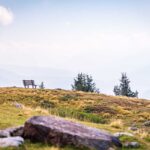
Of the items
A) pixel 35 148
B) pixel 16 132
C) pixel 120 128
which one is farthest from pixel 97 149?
pixel 120 128

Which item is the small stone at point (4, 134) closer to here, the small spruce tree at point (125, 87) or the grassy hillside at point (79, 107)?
the grassy hillside at point (79, 107)

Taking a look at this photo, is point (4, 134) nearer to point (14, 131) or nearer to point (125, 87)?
point (14, 131)

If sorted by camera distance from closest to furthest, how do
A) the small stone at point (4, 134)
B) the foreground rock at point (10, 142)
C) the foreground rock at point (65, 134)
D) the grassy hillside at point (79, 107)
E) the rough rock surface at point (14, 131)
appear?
the foreground rock at point (10, 142), the foreground rock at point (65, 134), the small stone at point (4, 134), the rough rock surface at point (14, 131), the grassy hillside at point (79, 107)


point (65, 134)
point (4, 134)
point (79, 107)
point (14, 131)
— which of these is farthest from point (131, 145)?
point (79, 107)

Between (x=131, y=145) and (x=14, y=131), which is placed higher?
(x=14, y=131)

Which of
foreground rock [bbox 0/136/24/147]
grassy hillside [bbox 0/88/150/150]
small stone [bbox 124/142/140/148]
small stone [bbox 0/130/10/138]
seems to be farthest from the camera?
grassy hillside [bbox 0/88/150/150]

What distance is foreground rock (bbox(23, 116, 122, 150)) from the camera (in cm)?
1789

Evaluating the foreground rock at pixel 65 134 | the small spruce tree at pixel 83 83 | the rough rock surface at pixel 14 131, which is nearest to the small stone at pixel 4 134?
the rough rock surface at pixel 14 131

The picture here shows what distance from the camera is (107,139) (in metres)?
18.5

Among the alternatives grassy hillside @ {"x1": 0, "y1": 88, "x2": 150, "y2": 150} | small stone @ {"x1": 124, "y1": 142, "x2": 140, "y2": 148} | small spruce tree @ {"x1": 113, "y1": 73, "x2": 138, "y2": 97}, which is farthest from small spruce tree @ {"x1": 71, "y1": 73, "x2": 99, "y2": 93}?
small stone @ {"x1": 124, "y1": 142, "x2": 140, "y2": 148}

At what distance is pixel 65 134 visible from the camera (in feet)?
Answer: 59.0

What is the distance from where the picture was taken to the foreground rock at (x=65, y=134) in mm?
17891

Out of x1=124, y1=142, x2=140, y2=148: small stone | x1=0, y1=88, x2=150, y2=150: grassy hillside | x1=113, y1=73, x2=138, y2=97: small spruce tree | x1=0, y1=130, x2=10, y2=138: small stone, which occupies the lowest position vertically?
x1=124, y1=142, x2=140, y2=148: small stone

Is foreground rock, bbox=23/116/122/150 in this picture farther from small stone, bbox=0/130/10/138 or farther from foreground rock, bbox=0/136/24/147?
foreground rock, bbox=0/136/24/147
